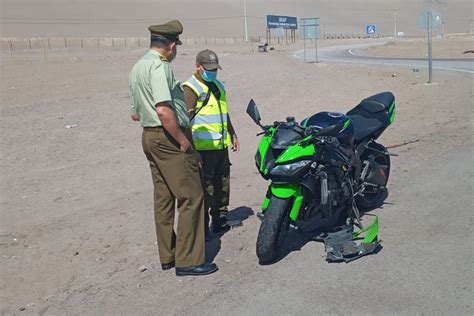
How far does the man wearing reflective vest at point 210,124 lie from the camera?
211 inches

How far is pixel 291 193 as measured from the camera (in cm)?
482

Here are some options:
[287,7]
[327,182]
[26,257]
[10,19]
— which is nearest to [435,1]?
[327,182]

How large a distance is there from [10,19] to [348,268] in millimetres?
124344

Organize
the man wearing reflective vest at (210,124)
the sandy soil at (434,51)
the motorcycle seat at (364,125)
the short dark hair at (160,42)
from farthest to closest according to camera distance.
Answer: the sandy soil at (434,51) < the motorcycle seat at (364,125) < the man wearing reflective vest at (210,124) < the short dark hair at (160,42)

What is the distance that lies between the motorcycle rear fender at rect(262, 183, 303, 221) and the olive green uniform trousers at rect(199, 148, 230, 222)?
890 millimetres

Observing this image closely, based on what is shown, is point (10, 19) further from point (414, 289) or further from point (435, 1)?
point (414, 289)

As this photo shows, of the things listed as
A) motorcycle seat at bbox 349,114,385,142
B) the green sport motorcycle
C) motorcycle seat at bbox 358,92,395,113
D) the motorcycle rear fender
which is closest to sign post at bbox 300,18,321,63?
motorcycle seat at bbox 358,92,395,113

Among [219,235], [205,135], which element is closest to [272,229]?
[219,235]

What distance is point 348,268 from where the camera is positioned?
470 centimetres


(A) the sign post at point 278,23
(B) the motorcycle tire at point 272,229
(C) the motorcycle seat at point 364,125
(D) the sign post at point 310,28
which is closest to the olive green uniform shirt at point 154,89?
(B) the motorcycle tire at point 272,229

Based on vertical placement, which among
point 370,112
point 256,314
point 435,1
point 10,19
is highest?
point 10,19

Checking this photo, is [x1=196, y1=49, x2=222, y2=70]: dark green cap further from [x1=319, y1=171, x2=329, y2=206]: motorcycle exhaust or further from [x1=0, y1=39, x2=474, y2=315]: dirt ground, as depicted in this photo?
[x1=0, y1=39, x2=474, y2=315]: dirt ground

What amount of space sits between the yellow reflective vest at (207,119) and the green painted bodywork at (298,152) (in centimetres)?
90

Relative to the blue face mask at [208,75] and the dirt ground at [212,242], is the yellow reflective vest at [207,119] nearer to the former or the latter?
the blue face mask at [208,75]
